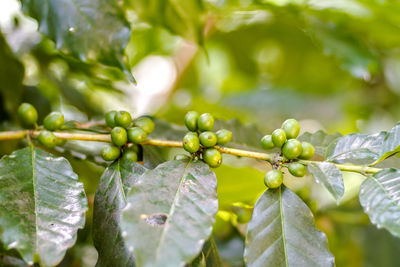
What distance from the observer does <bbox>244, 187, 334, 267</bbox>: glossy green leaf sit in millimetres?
707

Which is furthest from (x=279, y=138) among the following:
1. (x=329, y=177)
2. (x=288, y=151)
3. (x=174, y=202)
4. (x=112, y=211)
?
(x=112, y=211)

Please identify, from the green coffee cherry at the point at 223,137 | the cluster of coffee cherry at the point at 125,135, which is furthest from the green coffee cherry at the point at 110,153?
the green coffee cherry at the point at 223,137

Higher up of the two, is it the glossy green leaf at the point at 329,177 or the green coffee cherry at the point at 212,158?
the glossy green leaf at the point at 329,177

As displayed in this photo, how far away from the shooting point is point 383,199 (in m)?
0.69

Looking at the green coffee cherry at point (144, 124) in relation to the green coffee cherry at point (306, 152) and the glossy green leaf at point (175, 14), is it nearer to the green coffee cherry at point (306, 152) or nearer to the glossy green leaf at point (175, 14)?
the green coffee cherry at point (306, 152)

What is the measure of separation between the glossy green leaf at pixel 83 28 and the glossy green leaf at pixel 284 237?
0.47 meters

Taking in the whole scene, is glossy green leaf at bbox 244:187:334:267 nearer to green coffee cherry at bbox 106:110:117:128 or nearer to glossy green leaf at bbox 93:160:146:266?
glossy green leaf at bbox 93:160:146:266

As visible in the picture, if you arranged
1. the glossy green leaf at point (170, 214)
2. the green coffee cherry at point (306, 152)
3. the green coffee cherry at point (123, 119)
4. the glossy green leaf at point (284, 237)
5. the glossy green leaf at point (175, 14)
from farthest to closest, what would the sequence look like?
the glossy green leaf at point (175, 14), the green coffee cherry at point (123, 119), the green coffee cherry at point (306, 152), the glossy green leaf at point (284, 237), the glossy green leaf at point (170, 214)

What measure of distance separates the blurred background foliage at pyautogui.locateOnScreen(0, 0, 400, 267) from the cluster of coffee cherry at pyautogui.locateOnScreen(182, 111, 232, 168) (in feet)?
0.47

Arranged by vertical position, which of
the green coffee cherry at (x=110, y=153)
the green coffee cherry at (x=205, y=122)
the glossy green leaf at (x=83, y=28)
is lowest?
the green coffee cherry at (x=110, y=153)

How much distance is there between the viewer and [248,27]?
227cm

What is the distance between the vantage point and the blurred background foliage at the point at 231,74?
97 cm

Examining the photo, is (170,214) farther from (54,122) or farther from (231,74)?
(231,74)

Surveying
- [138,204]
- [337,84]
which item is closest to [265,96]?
[337,84]
